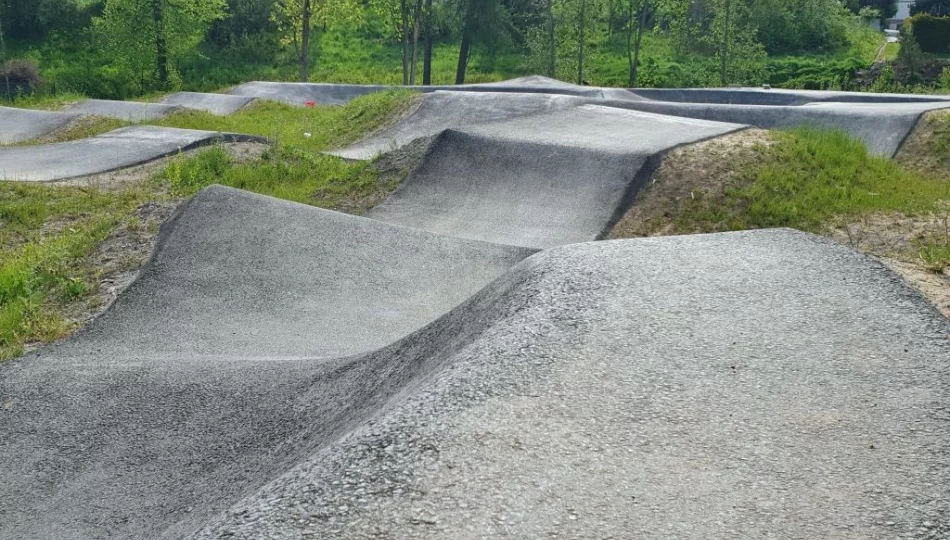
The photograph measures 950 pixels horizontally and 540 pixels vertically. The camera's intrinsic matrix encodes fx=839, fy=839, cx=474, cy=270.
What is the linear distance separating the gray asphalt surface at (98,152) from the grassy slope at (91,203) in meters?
1.24

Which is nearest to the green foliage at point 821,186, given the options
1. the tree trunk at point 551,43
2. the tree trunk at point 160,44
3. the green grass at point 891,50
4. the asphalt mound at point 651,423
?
the asphalt mound at point 651,423

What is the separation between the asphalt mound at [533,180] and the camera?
10781mm

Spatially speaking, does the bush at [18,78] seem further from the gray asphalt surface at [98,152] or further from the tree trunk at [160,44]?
the gray asphalt surface at [98,152]

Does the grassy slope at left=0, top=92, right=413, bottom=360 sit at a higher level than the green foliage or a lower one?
lower

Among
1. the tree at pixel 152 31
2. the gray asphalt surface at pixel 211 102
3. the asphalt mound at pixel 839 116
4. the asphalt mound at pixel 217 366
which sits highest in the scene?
the tree at pixel 152 31

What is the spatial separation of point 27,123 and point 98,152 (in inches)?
293

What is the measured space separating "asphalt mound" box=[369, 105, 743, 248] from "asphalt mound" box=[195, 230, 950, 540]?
478 centimetres

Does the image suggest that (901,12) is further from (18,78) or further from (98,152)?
(98,152)

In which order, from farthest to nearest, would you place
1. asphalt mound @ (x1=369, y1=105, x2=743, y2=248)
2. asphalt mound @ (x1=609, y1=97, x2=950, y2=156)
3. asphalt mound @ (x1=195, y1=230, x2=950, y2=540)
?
asphalt mound @ (x1=609, y1=97, x2=950, y2=156) → asphalt mound @ (x1=369, y1=105, x2=743, y2=248) → asphalt mound @ (x1=195, y1=230, x2=950, y2=540)

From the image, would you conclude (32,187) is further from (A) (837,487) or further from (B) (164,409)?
(A) (837,487)

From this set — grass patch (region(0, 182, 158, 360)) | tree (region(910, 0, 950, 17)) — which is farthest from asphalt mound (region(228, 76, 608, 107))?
tree (region(910, 0, 950, 17))

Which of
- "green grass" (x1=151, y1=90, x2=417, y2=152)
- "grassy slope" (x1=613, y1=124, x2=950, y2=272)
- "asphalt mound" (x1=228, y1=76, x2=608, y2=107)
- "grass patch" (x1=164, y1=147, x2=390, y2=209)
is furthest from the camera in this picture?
"asphalt mound" (x1=228, y1=76, x2=608, y2=107)

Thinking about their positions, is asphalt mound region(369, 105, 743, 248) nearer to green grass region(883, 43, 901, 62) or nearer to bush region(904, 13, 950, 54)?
A: bush region(904, 13, 950, 54)

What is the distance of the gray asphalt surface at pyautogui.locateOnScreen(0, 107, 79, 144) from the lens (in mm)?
21344
